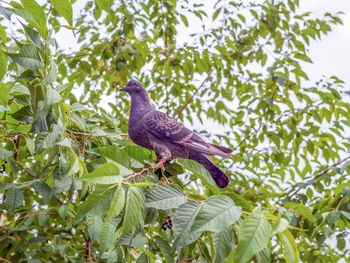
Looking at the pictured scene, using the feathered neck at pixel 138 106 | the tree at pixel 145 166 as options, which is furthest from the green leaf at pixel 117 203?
the feathered neck at pixel 138 106

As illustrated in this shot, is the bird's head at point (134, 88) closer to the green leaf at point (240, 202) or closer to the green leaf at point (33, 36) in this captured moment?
the green leaf at point (33, 36)

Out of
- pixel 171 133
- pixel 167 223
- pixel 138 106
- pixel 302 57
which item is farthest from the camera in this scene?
pixel 302 57

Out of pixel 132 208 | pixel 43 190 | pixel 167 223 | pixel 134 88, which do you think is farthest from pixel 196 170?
pixel 134 88

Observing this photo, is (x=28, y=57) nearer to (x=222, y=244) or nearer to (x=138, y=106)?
(x=222, y=244)

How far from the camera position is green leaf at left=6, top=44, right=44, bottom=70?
729 millimetres

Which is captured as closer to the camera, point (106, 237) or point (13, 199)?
point (106, 237)

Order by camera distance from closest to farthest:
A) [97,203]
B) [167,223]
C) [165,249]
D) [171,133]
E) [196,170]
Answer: [97,203] < [196,170] < [165,249] < [167,223] < [171,133]

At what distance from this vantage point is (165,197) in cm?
80

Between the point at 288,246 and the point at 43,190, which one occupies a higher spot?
the point at 288,246

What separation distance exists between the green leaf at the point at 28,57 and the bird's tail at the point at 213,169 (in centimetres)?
81

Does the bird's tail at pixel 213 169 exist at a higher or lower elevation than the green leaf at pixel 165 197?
lower

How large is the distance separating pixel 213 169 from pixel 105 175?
79cm

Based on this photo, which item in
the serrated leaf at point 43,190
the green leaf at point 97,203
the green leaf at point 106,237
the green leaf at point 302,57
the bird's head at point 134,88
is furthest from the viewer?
the green leaf at point 302,57

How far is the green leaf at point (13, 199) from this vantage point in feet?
4.63
